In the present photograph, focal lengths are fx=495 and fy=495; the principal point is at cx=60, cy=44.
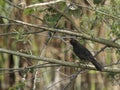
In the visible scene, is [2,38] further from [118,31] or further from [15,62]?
[118,31]

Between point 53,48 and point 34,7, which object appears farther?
point 53,48

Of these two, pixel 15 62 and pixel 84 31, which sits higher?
pixel 84 31

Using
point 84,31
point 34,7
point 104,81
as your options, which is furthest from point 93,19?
point 104,81

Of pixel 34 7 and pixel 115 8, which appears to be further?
pixel 115 8

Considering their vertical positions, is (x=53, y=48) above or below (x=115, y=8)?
below

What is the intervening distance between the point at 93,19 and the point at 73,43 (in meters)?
0.20

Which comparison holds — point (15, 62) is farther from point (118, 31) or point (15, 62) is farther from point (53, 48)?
point (118, 31)

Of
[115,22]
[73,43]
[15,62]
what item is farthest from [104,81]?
[115,22]

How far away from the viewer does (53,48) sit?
19.7 feet

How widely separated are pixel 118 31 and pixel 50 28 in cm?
38

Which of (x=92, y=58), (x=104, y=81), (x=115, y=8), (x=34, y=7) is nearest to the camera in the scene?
(x=34, y=7)

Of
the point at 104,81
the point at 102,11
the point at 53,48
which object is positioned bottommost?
the point at 104,81

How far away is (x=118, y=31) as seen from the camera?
2.71 m

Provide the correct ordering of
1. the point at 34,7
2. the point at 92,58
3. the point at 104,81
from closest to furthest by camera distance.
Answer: the point at 34,7
the point at 92,58
the point at 104,81
